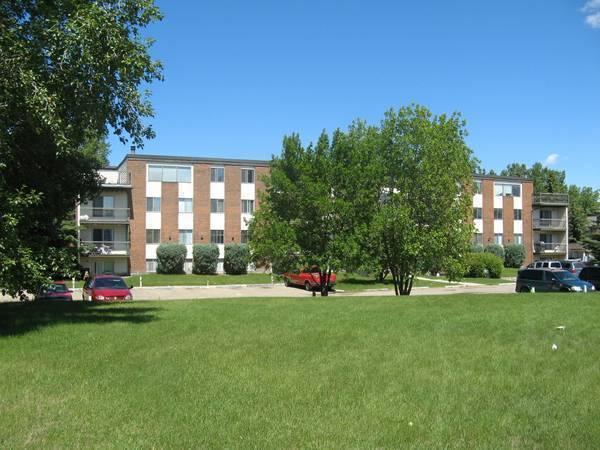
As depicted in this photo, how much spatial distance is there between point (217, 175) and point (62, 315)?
43384 millimetres

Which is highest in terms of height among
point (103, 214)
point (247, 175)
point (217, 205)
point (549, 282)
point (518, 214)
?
point (247, 175)

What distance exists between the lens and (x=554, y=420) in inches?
239

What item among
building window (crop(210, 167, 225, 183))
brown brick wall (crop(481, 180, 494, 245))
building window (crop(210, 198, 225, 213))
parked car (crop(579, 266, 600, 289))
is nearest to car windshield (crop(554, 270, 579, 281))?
parked car (crop(579, 266, 600, 289))

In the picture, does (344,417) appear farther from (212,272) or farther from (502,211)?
(502,211)

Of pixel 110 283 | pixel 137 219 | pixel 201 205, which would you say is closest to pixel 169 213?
pixel 137 219

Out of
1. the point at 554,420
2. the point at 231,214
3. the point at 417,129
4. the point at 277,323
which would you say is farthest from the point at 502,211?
the point at 554,420

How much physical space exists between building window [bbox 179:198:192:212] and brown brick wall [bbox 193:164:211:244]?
0.44m

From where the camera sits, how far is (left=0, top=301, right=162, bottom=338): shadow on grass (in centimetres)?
1194

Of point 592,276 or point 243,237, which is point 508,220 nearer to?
point 243,237

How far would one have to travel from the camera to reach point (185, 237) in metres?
55.3

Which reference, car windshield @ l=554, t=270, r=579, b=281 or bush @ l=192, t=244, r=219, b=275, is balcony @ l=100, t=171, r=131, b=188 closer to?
bush @ l=192, t=244, r=219, b=275

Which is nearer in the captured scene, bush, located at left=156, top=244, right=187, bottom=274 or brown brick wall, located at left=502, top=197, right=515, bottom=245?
bush, located at left=156, top=244, right=187, bottom=274

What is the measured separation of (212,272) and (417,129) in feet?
104

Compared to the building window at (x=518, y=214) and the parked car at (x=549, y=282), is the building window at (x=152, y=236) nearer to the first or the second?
the parked car at (x=549, y=282)
